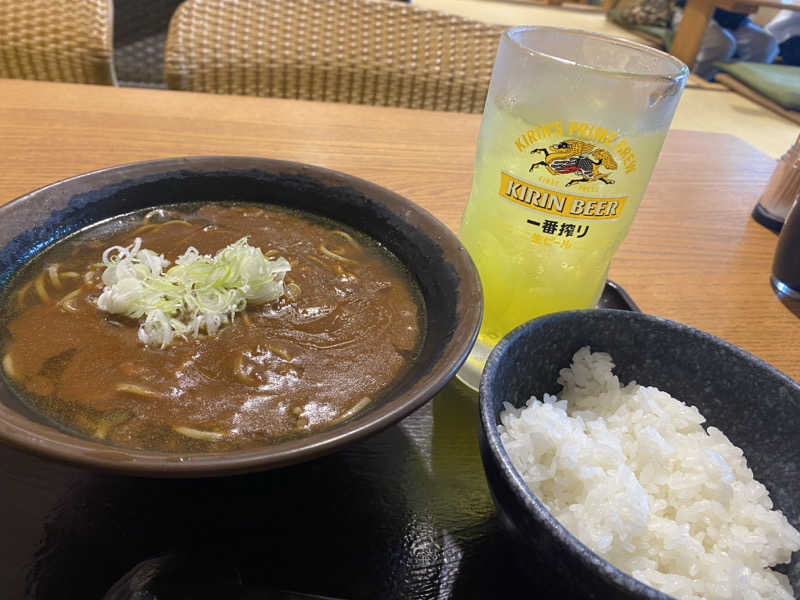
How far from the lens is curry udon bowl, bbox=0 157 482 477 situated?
67 cm

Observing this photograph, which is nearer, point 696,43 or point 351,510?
point 351,510

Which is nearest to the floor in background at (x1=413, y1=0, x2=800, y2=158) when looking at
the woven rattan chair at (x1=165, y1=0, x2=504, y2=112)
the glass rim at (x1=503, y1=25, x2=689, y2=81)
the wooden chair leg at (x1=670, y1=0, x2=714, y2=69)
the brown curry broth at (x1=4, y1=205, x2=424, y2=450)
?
the wooden chair leg at (x1=670, y1=0, x2=714, y2=69)

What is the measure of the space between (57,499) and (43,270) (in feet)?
1.41

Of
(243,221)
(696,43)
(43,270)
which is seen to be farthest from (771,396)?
(696,43)

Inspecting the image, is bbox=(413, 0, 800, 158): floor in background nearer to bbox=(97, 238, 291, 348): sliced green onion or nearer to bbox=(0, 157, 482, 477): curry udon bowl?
bbox=(0, 157, 482, 477): curry udon bowl

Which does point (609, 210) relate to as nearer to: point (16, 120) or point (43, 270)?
point (43, 270)

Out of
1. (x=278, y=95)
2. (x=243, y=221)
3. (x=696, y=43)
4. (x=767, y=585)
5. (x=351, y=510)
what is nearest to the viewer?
(x=767, y=585)

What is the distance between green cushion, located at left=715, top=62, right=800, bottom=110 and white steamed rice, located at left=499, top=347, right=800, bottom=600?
517 centimetres

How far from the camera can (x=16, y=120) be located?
1.92m

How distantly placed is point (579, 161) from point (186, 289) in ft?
2.38

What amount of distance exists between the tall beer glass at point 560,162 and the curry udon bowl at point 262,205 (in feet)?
0.48

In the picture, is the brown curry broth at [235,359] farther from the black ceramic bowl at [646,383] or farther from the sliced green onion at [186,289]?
the black ceramic bowl at [646,383]

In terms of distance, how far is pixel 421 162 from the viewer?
6.72 ft

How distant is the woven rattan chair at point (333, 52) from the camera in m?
2.60
